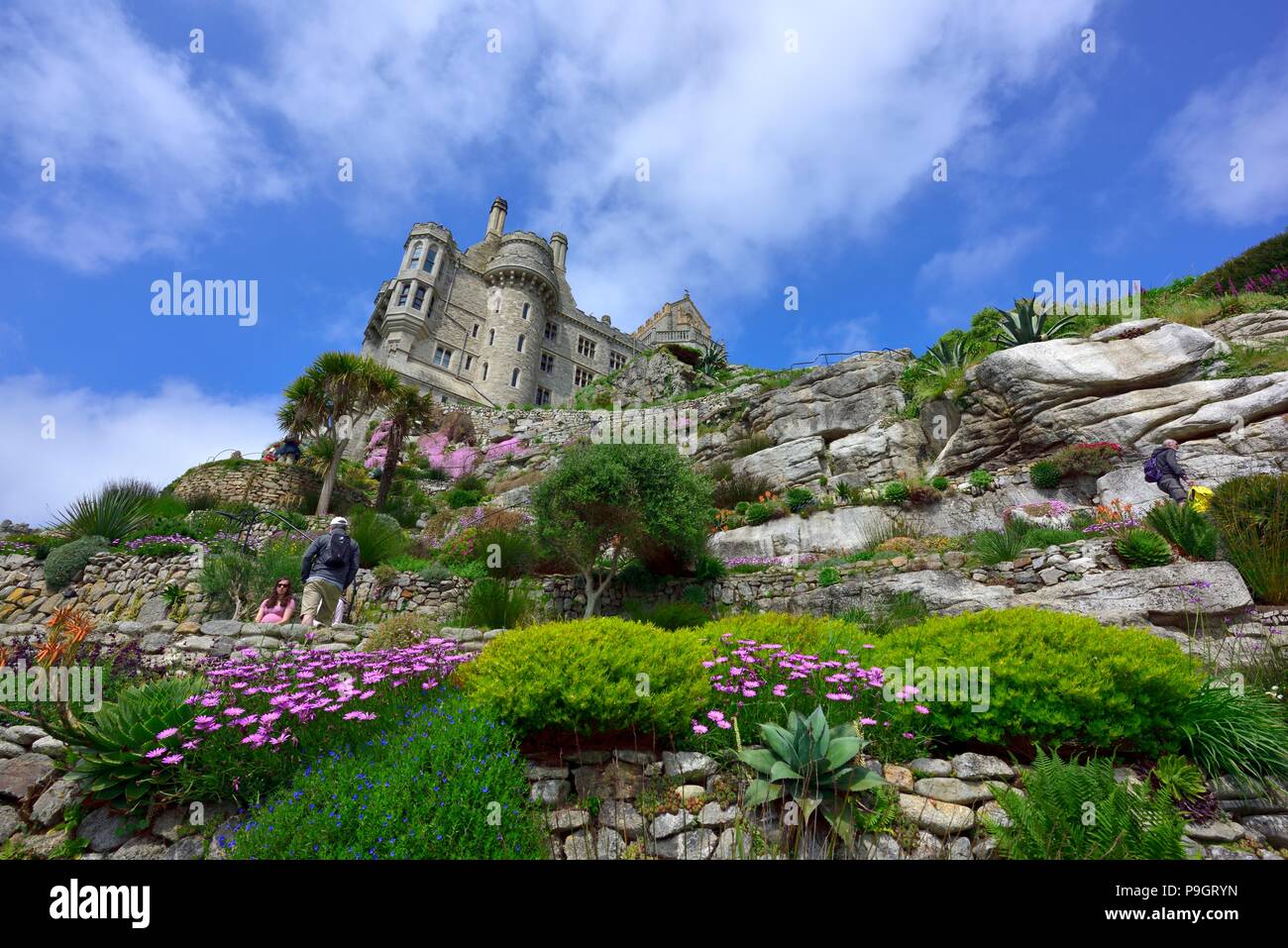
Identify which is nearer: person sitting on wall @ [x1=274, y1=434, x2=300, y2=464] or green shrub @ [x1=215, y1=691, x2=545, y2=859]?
green shrub @ [x1=215, y1=691, x2=545, y2=859]

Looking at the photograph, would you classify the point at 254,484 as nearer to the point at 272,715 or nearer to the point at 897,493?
the point at 272,715

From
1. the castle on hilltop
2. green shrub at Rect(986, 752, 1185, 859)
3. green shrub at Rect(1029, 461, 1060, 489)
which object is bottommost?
green shrub at Rect(986, 752, 1185, 859)

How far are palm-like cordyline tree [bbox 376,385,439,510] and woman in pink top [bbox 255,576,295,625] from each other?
436 inches

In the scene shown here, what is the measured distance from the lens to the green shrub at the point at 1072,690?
13.6ft

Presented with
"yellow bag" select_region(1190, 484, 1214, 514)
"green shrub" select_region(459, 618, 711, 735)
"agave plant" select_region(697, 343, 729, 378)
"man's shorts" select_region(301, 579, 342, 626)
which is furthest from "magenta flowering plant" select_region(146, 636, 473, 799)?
"agave plant" select_region(697, 343, 729, 378)

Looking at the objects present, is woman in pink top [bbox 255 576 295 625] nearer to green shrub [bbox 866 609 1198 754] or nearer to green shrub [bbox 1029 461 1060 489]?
green shrub [bbox 866 609 1198 754]

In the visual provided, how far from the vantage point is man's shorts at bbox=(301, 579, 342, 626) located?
348 inches

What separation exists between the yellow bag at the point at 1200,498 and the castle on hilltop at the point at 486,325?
1441 inches

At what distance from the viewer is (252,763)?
159 inches

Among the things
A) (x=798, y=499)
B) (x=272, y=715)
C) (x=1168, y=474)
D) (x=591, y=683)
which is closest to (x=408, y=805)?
(x=591, y=683)

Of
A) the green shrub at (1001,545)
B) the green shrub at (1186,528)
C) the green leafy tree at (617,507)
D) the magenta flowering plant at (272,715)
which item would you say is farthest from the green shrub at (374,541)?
the green shrub at (1186,528)
